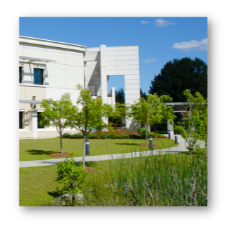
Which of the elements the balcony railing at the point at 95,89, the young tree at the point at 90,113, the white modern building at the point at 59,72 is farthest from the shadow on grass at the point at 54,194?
the balcony railing at the point at 95,89

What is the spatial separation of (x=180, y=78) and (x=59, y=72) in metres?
34.8

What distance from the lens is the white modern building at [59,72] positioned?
24.5 meters

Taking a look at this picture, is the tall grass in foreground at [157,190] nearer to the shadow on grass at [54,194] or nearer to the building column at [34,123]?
the shadow on grass at [54,194]

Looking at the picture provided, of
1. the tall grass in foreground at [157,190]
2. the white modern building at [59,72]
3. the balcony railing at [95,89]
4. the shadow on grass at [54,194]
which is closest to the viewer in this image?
the tall grass in foreground at [157,190]

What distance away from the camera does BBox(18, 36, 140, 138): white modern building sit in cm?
2445

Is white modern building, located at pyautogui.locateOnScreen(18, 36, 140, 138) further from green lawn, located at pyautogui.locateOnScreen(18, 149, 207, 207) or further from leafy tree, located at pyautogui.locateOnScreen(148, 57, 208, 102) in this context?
leafy tree, located at pyautogui.locateOnScreen(148, 57, 208, 102)

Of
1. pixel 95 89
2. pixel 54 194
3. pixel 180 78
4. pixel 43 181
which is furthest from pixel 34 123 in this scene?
pixel 180 78

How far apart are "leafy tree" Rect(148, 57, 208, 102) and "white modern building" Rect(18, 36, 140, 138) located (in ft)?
77.7

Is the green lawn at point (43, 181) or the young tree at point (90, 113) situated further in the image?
the young tree at point (90, 113)

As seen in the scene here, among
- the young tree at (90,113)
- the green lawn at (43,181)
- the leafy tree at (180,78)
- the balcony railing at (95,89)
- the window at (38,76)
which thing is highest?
the leafy tree at (180,78)

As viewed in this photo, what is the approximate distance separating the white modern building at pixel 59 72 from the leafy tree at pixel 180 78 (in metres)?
23.7

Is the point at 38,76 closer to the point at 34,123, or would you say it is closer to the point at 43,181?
the point at 34,123

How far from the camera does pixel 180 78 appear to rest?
55.1 meters

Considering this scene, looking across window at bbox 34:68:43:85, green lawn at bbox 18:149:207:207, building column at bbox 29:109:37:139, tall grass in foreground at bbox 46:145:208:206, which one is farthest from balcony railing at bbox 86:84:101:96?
tall grass in foreground at bbox 46:145:208:206
